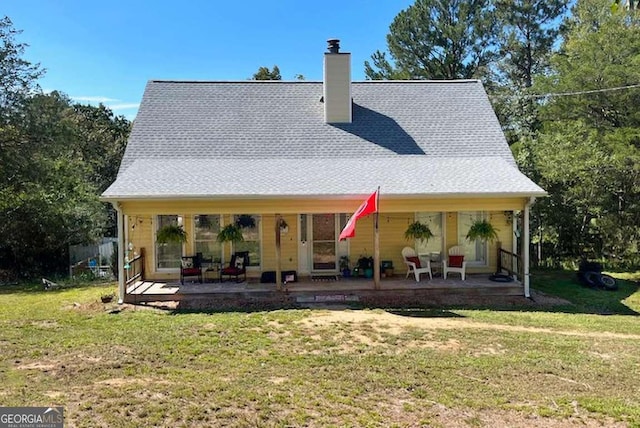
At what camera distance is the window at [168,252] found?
12930 mm

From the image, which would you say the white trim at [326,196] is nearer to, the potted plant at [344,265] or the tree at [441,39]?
the potted plant at [344,265]

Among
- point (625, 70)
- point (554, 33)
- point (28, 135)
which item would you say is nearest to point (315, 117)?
point (625, 70)

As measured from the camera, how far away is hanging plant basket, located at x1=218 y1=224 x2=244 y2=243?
39.1ft

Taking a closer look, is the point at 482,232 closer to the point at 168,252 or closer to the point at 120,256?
the point at 168,252

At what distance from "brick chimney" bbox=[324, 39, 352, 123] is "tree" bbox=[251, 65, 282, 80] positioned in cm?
2016

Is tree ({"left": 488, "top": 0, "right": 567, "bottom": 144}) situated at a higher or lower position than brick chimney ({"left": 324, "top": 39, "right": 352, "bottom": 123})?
higher

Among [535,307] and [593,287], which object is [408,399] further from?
[593,287]

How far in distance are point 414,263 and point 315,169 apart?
11.6 feet

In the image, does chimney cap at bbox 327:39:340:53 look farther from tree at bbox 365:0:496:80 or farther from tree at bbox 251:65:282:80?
tree at bbox 251:65:282:80

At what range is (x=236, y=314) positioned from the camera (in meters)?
9.82

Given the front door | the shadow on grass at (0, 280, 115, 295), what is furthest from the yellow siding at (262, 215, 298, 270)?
the shadow on grass at (0, 280, 115, 295)

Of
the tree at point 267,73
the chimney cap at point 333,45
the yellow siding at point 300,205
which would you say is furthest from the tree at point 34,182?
the tree at point 267,73

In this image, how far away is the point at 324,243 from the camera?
13.1m

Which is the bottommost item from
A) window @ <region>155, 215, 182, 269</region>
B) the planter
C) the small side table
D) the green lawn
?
the green lawn
